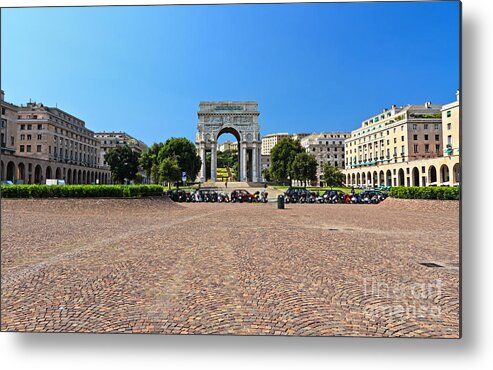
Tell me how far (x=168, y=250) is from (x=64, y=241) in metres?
3.72

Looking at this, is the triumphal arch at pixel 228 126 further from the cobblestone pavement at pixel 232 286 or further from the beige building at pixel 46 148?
the cobblestone pavement at pixel 232 286

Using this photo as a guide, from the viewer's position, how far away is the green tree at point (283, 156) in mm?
74006

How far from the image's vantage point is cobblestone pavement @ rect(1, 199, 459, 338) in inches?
167

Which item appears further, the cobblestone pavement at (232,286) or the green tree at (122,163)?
the green tree at (122,163)

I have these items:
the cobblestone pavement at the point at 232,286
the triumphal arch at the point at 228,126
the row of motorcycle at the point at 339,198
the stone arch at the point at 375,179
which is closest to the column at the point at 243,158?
the triumphal arch at the point at 228,126

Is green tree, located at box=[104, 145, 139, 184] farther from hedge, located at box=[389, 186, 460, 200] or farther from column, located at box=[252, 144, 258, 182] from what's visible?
hedge, located at box=[389, 186, 460, 200]

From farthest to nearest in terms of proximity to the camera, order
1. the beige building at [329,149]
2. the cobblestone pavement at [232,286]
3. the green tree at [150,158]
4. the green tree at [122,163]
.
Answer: the beige building at [329,149] → the green tree at [122,163] → the green tree at [150,158] → the cobblestone pavement at [232,286]

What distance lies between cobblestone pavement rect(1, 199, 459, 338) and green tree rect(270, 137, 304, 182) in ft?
210

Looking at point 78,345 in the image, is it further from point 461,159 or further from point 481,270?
point 461,159

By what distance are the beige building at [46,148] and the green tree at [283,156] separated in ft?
128

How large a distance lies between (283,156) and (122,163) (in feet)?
120

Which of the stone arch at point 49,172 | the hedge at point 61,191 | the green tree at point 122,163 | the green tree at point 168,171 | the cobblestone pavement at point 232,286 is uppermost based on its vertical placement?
the green tree at point 122,163

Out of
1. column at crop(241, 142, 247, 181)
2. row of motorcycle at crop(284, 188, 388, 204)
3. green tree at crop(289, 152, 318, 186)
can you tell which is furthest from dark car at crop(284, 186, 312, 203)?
column at crop(241, 142, 247, 181)

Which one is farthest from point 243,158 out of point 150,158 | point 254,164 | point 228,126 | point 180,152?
point 150,158
